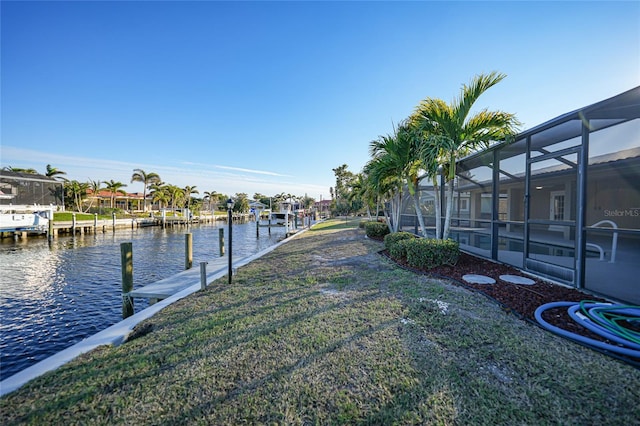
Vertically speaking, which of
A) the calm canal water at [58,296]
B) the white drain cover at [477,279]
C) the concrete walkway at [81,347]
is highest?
the white drain cover at [477,279]

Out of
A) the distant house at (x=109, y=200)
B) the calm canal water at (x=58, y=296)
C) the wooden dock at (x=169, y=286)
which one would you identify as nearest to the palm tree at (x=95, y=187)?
the distant house at (x=109, y=200)

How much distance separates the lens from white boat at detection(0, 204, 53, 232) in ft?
63.4

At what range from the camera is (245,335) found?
A: 3172 millimetres

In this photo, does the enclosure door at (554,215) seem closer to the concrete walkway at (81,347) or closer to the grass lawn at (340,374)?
the grass lawn at (340,374)

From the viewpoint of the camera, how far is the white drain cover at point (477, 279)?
4863 millimetres

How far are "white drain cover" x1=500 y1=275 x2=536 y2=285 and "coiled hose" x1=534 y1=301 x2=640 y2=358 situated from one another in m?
1.08

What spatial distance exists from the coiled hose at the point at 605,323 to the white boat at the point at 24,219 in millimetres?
30899

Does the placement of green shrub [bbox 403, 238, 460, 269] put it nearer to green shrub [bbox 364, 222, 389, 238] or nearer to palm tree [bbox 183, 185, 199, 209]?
green shrub [bbox 364, 222, 389, 238]

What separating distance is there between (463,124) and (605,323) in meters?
4.43

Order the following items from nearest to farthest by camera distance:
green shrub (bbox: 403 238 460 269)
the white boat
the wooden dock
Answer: the wooden dock
green shrub (bbox: 403 238 460 269)
the white boat

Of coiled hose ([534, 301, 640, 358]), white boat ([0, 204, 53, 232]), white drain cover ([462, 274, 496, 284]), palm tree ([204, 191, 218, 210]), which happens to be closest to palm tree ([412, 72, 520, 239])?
white drain cover ([462, 274, 496, 284])

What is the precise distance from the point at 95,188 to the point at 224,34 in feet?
153

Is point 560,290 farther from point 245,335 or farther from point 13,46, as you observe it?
point 13,46

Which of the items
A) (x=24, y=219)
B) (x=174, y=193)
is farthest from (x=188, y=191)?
(x=24, y=219)
